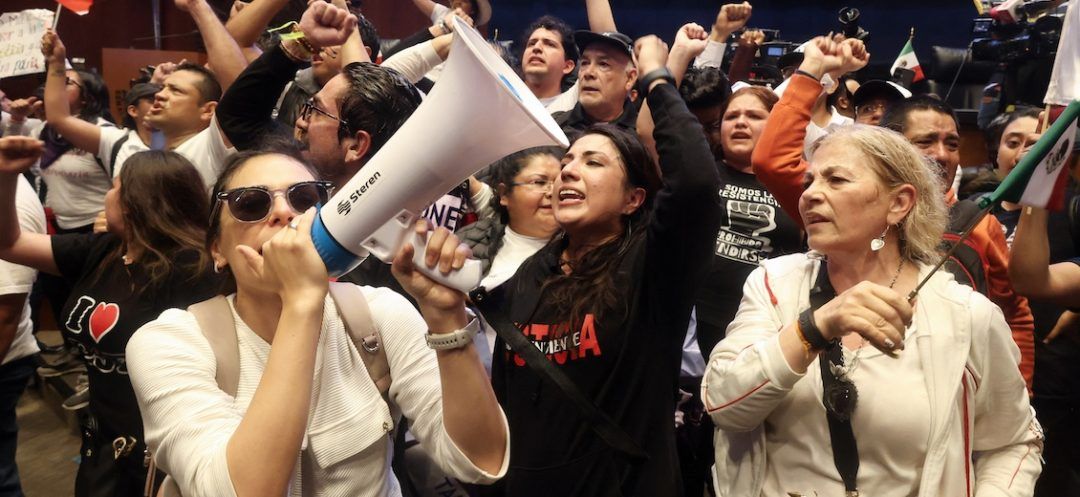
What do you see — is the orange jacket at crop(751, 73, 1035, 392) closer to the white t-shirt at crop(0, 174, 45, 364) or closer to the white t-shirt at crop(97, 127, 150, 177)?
the white t-shirt at crop(0, 174, 45, 364)

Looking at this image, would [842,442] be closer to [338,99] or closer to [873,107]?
[338,99]

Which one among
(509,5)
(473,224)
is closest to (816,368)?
(473,224)

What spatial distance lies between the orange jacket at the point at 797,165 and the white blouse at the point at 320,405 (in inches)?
52.6

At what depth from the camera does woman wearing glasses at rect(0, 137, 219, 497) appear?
2.43 metres

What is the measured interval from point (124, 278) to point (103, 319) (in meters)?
0.15

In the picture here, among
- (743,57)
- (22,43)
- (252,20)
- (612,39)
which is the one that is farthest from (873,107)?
(22,43)

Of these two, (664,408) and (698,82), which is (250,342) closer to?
(664,408)

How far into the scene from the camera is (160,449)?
4.76 feet

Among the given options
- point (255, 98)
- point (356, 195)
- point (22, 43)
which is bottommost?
point (22, 43)

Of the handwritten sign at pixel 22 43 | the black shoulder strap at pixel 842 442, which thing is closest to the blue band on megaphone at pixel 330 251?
the black shoulder strap at pixel 842 442

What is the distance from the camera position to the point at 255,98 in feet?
8.94

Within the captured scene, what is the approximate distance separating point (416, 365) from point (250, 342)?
32 centimetres

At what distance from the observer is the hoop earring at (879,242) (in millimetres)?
1920

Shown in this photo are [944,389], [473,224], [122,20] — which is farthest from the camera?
[122,20]
